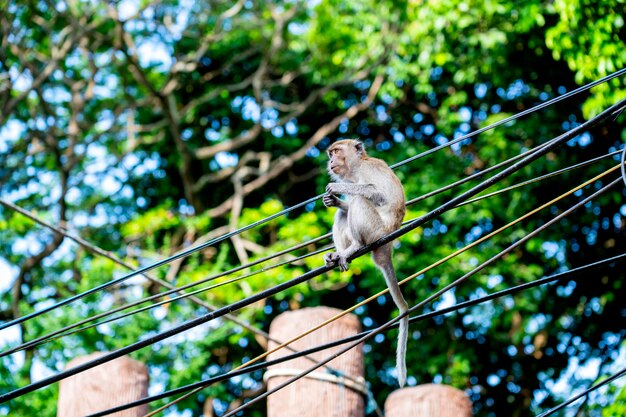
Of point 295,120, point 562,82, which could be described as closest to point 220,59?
point 295,120

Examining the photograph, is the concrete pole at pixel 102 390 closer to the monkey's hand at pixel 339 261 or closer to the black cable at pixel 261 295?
the monkey's hand at pixel 339 261

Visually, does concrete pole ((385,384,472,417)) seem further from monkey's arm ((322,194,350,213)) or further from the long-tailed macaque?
monkey's arm ((322,194,350,213))

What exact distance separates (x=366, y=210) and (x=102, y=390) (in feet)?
6.17

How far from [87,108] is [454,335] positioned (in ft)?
20.2

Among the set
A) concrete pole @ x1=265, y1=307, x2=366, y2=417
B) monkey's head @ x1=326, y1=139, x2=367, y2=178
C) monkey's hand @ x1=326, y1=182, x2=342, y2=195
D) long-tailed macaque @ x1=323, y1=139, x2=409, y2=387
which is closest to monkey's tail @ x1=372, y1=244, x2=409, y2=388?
long-tailed macaque @ x1=323, y1=139, x2=409, y2=387

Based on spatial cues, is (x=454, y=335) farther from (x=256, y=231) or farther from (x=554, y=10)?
(x=554, y=10)

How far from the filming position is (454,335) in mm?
12641

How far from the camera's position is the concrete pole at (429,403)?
610 cm

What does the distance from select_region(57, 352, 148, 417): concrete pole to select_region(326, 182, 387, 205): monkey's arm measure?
5.52 feet

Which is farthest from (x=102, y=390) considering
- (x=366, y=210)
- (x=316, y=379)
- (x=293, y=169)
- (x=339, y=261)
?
(x=293, y=169)

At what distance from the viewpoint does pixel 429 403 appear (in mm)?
6105

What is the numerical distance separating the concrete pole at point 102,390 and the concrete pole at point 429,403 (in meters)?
1.56

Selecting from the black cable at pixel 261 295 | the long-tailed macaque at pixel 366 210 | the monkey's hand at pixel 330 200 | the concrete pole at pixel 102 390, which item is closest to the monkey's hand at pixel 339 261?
the long-tailed macaque at pixel 366 210

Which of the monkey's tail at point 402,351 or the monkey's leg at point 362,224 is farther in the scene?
the monkey's leg at point 362,224
